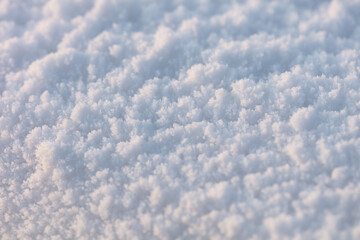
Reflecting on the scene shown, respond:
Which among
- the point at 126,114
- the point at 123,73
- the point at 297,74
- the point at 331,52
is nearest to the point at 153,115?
the point at 126,114

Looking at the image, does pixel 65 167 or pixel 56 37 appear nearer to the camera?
pixel 65 167

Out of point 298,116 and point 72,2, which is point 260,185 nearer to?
point 298,116

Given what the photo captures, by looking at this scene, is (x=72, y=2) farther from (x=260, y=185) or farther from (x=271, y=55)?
(x=260, y=185)

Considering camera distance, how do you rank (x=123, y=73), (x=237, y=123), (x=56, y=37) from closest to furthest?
(x=237, y=123)
(x=123, y=73)
(x=56, y=37)

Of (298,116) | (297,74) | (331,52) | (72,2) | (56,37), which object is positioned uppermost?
(72,2)

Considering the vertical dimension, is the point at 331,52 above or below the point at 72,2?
below

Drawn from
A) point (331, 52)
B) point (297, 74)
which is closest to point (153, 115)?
point (297, 74)

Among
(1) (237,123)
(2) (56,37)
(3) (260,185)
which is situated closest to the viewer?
(3) (260,185)
